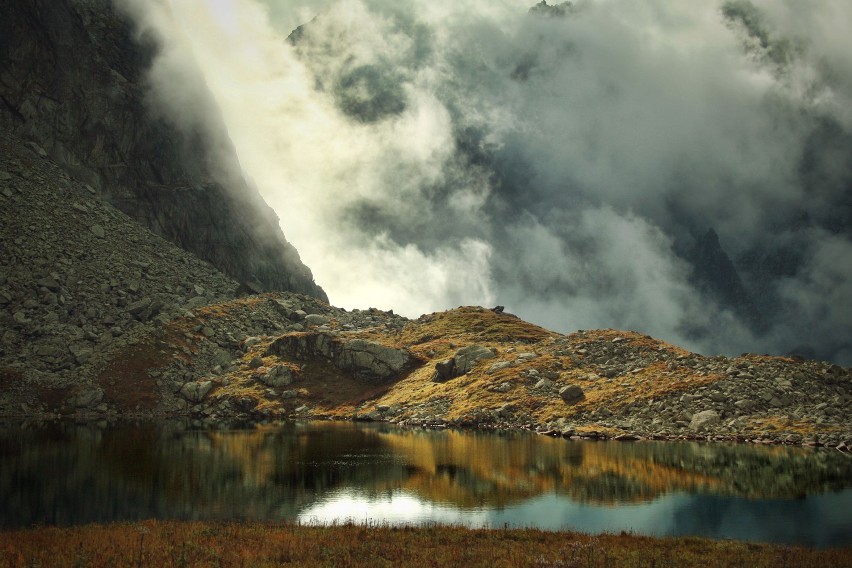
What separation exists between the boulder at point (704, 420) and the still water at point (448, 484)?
8.14 m

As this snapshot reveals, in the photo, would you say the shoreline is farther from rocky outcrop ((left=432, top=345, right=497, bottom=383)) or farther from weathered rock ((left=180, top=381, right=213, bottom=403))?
rocky outcrop ((left=432, top=345, right=497, bottom=383))

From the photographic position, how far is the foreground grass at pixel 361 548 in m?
24.2

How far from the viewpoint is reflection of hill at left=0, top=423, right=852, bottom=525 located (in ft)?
129

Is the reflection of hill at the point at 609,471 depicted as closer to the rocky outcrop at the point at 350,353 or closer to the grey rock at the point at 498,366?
the grey rock at the point at 498,366

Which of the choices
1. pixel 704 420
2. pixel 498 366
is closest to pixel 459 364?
pixel 498 366

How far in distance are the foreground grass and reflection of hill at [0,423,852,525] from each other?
6632 millimetres

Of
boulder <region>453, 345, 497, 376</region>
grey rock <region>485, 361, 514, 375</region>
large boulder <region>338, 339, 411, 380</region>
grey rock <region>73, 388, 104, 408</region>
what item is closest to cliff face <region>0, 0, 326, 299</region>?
large boulder <region>338, 339, 411, 380</region>

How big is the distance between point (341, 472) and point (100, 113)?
169m

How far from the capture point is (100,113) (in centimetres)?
17500

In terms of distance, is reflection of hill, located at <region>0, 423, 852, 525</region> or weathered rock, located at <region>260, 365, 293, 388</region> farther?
weathered rock, located at <region>260, 365, 293, 388</region>

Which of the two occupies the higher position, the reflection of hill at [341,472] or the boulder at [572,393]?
the boulder at [572,393]

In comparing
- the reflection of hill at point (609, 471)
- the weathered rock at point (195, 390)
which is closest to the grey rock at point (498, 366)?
the reflection of hill at point (609, 471)

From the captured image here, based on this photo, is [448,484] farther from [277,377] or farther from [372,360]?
[277,377]

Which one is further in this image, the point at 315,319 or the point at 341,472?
the point at 315,319
